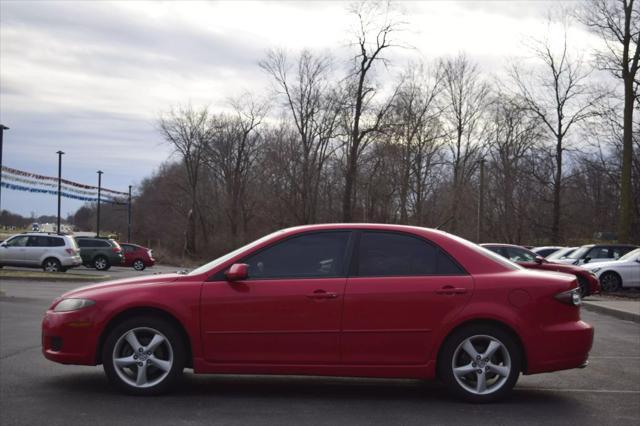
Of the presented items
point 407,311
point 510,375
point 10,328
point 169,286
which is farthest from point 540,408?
point 10,328

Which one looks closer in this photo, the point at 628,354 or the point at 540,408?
the point at 540,408

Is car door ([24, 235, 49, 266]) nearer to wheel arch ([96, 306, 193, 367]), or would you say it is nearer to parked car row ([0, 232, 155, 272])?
parked car row ([0, 232, 155, 272])

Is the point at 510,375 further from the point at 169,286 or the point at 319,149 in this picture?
the point at 319,149

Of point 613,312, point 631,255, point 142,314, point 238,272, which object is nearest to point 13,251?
point 631,255

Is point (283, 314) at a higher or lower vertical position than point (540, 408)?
higher

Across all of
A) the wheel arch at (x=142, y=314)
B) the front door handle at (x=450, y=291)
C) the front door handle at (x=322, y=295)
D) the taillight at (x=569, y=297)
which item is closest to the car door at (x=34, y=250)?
the wheel arch at (x=142, y=314)

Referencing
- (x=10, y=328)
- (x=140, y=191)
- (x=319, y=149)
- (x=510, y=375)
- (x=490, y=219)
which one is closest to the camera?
(x=510, y=375)

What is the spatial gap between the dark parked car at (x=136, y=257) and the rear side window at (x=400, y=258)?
3634 centimetres

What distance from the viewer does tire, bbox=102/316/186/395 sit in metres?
6.31

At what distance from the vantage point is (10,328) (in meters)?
11.3

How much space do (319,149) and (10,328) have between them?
42.2 m

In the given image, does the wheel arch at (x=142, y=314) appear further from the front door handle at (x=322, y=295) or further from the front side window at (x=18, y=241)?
the front side window at (x=18, y=241)

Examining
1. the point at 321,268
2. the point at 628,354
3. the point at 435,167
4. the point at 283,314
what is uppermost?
the point at 435,167

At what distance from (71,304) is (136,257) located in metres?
35.7
